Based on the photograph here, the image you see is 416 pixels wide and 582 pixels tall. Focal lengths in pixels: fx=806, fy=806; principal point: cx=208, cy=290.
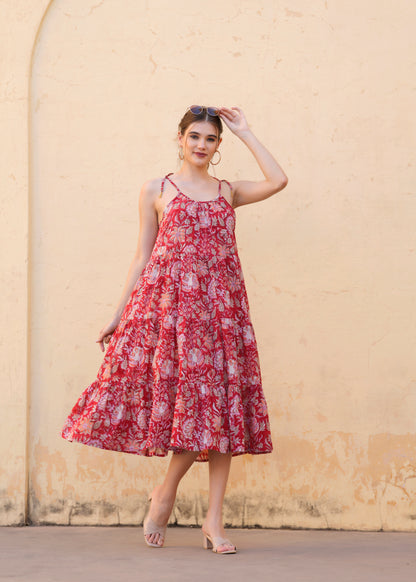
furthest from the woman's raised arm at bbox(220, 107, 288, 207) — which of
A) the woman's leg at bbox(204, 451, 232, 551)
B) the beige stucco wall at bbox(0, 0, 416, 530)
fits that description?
the woman's leg at bbox(204, 451, 232, 551)

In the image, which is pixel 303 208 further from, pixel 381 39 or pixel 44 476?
pixel 44 476

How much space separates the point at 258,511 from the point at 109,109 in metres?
2.28

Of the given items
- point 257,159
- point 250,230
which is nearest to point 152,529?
point 250,230

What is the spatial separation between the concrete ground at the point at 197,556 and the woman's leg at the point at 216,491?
0.36ft

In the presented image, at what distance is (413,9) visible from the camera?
419 centimetres

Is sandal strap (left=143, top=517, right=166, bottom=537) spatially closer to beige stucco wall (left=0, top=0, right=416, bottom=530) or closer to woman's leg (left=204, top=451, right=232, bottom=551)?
woman's leg (left=204, top=451, right=232, bottom=551)

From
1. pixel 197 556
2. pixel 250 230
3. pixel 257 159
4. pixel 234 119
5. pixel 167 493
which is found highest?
pixel 234 119

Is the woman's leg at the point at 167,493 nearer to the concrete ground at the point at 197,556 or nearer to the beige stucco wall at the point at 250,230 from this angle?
the concrete ground at the point at 197,556

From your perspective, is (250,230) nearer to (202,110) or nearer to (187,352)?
(202,110)

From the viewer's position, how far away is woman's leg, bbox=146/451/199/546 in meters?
3.66

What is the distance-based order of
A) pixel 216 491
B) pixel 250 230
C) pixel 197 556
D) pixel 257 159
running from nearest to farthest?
pixel 197 556, pixel 216 491, pixel 257 159, pixel 250 230

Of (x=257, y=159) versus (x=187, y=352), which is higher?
(x=257, y=159)

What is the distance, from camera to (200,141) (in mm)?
3795

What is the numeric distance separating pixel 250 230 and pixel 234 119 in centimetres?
70
